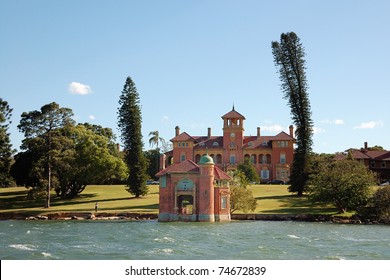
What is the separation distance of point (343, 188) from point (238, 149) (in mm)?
34585

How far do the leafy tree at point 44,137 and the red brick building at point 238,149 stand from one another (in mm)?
26394

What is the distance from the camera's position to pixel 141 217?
185 ft

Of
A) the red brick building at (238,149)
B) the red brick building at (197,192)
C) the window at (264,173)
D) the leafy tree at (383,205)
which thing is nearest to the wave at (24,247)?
the red brick building at (197,192)

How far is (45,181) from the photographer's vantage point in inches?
2539

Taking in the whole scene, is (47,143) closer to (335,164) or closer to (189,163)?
(189,163)

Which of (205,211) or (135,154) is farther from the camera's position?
(135,154)

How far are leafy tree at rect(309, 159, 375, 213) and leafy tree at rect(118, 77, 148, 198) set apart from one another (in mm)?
21801

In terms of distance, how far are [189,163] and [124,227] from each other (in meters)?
10.6

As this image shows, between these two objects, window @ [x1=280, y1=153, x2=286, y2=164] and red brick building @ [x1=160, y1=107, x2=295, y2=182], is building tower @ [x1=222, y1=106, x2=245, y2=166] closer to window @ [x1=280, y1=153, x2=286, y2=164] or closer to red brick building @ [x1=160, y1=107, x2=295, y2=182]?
red brick building @ [x1=160, y1=107, x2=295, y2=182]

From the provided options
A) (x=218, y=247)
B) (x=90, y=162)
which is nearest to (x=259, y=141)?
(x=90, y=162)

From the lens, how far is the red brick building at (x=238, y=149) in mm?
88125

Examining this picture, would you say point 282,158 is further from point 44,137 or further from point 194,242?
point 194,242

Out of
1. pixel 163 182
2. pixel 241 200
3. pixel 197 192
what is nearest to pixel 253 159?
pixel 241 200

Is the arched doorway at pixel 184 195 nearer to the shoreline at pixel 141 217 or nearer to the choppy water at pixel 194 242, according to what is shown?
the shoreline at pixel 141 217
